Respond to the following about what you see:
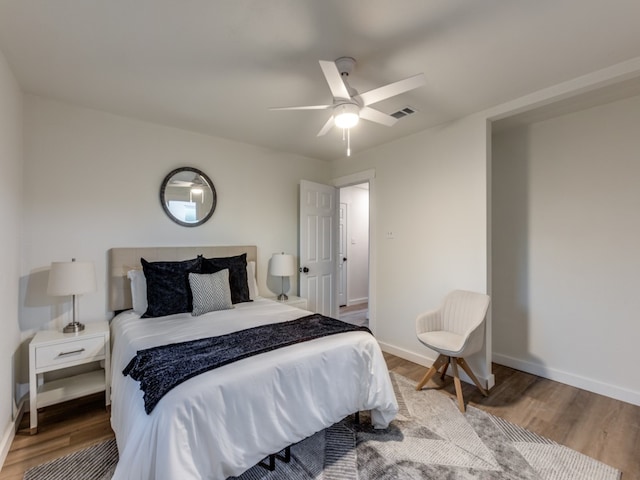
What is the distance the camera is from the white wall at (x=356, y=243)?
6242 mm

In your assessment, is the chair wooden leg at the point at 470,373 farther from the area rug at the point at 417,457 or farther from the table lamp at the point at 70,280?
the table lamp at the point at 70,280

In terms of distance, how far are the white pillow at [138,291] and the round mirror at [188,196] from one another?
0.71 m

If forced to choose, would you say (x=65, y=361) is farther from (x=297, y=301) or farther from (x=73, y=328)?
(x=297, y=301)

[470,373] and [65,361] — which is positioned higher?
[65,361]

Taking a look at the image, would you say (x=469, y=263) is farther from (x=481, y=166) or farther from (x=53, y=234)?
(x=53, y=234)

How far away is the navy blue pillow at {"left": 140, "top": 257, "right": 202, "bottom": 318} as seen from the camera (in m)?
2.54

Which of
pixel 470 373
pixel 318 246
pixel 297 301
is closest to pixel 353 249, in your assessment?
pixel 318 246

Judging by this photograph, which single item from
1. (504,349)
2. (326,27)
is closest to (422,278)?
(504,349)

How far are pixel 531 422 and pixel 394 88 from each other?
257 centimetres

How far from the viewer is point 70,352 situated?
86.8 inches

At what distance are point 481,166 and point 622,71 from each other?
40.7 inches

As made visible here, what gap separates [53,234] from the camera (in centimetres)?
254

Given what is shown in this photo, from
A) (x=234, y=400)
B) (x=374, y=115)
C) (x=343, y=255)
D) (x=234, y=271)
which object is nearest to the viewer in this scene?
(x=234, y=400)

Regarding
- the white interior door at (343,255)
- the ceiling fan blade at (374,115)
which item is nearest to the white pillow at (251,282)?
the ceiling fan blade at (374,115)
